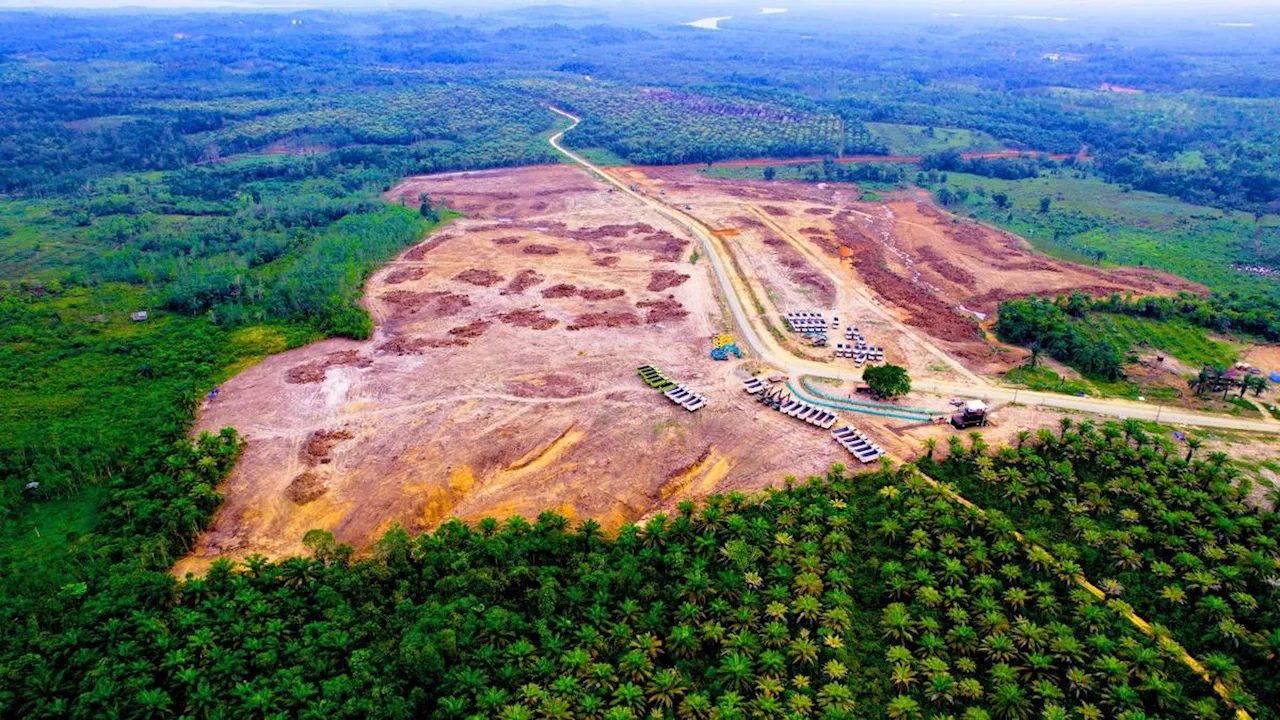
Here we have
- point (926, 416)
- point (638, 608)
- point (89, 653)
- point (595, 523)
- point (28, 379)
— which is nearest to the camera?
point (89, 653)

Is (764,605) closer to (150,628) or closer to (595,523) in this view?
(595,523)

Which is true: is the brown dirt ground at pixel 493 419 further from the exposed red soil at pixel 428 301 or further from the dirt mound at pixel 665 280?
the dirt mound at pixel 665 280

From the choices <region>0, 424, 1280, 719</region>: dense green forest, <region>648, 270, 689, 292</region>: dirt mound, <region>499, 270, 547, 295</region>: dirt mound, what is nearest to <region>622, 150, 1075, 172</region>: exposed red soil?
<region>648, 270, 689, 292</region>: dirt mound

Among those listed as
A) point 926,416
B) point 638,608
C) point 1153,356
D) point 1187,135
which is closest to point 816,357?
point 926,416

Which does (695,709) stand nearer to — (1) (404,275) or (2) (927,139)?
(1) (404,275)

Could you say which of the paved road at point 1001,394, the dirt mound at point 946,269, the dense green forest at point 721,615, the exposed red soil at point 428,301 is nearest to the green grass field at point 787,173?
the dirt mound at point 946,269
